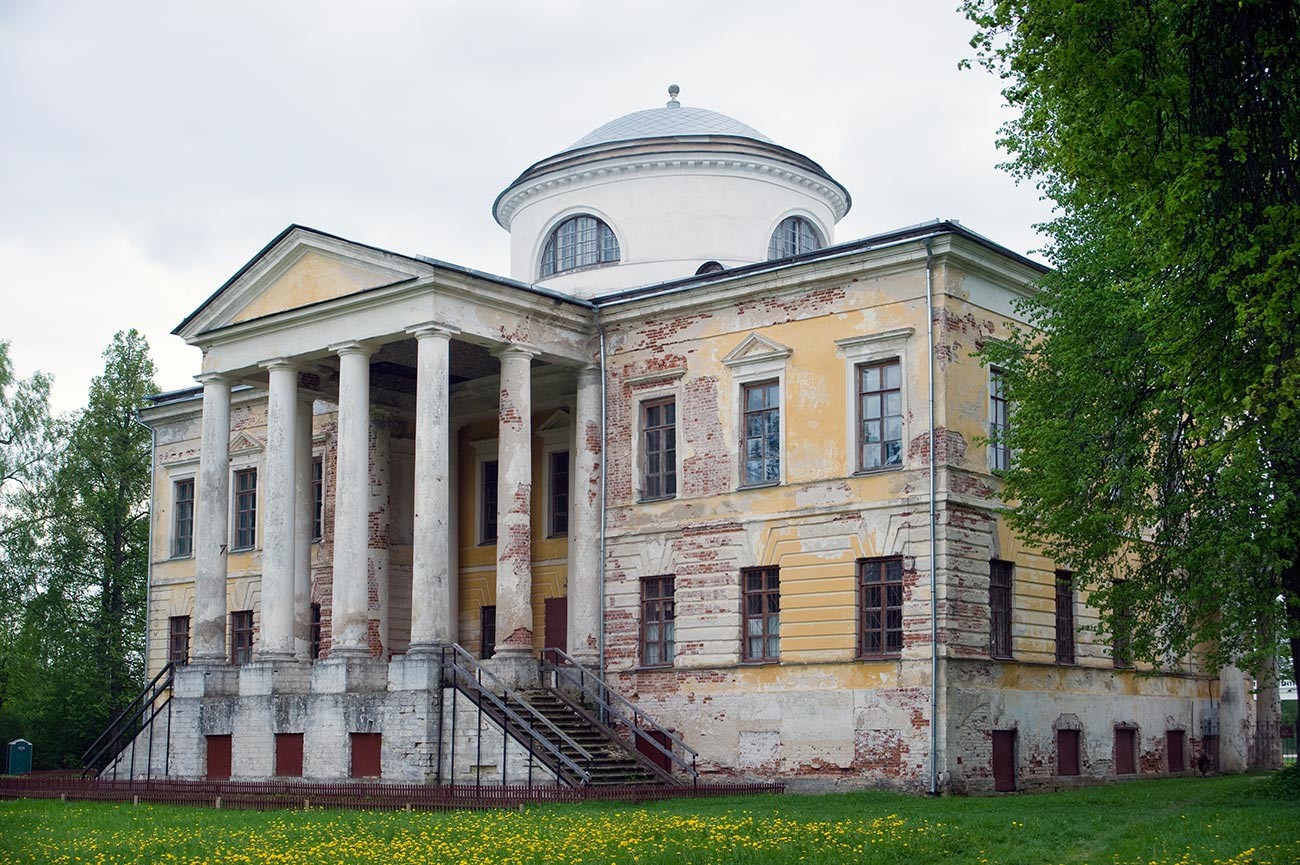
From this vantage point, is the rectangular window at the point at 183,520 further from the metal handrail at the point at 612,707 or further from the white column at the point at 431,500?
the metal handrail at the point at 612,707

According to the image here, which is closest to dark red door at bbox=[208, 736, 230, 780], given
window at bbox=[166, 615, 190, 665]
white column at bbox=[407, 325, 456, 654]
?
white column at bbox=[407, 325, 456, 654]

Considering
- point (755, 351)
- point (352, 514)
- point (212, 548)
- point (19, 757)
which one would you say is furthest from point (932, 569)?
point (19, 757)

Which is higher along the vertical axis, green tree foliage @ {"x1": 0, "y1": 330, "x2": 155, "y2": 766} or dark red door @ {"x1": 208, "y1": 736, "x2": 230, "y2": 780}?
green tree foliage @ {"x1": 0, "y1": 330, "x2": 155, "y2": 766}

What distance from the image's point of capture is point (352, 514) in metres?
27.0

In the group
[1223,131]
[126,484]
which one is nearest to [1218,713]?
[1223,131]

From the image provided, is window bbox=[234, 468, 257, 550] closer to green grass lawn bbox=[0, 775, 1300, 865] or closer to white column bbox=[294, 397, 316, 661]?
white column bbox=[294, 397, 316, 661]

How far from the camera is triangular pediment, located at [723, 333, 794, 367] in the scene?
2648 centimetres

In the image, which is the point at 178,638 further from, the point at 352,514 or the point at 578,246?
the point at 578,246

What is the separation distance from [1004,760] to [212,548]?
1584 cm

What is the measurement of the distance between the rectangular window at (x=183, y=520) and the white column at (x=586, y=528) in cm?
1302

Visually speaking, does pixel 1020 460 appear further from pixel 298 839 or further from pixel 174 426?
pixel 174 426

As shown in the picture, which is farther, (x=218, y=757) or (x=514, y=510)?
(x=218, y=757)

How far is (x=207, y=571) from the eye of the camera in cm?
3012

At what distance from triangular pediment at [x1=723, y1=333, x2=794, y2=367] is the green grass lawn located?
8167 mm
